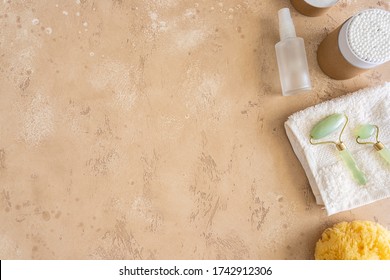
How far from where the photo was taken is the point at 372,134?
69 cm

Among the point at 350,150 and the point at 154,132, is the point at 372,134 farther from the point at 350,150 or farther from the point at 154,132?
the point at 154,132

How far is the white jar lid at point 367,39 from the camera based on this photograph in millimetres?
636

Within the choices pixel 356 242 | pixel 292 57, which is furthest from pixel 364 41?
pixel 356 242

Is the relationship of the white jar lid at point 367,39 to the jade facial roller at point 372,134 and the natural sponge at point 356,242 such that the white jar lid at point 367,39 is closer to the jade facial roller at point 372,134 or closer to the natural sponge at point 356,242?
the jade facial roller at point 372,134

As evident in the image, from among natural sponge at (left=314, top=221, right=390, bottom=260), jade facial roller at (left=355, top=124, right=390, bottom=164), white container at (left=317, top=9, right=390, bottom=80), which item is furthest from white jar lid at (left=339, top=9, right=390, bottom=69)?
natural sponge at (left=314, top=221, right=390, bottom=260)

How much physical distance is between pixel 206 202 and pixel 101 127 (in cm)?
23

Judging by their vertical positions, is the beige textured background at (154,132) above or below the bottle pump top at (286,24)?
below

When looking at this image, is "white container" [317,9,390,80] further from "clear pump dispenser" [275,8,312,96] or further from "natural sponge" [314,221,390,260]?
"natural sponge" [314,221,390,260]

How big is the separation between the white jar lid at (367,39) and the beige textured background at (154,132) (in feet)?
0.32

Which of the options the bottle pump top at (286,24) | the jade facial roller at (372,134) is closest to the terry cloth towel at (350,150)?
the jade facial roller at (372,134)

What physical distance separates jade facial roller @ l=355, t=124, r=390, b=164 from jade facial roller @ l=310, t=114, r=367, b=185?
0.03 meters

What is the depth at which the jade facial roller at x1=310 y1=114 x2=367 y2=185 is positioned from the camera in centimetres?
68

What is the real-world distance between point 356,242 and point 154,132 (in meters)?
0.38

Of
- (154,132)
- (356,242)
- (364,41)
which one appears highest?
(364,41)
